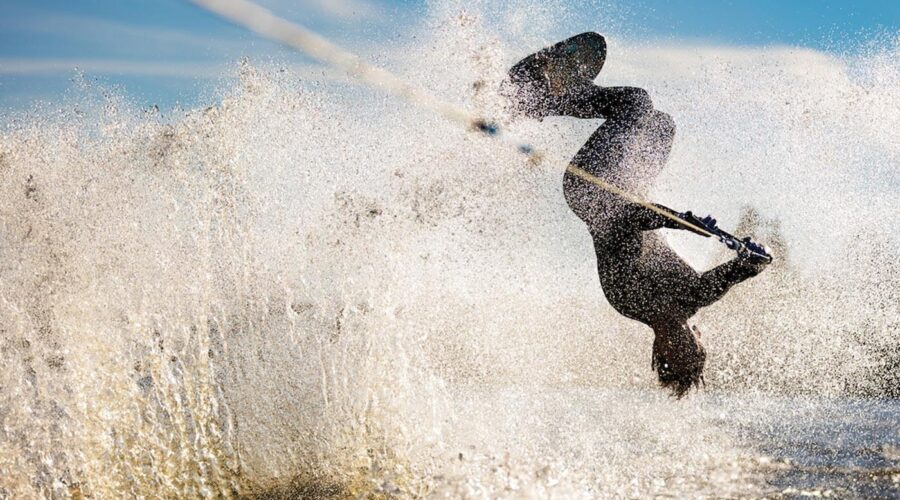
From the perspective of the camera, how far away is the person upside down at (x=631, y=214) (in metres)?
8.06

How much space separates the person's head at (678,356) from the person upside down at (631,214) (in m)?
0.01

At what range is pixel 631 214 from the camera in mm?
7957

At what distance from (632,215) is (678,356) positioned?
5.88 feet

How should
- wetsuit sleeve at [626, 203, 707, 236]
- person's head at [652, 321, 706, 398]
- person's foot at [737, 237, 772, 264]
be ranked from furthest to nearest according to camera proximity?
person's head at [652, 321, 706, 398] < wetsuit sleeve at [626, 203, 707, 236] < person's foot at [737, 237, 772, 264]

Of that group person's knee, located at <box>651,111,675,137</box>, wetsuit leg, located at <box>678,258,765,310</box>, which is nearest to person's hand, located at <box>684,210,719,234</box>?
wetsuit leg, located at <box>678,258,765,310</box>

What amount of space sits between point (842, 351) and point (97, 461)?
2491 inches

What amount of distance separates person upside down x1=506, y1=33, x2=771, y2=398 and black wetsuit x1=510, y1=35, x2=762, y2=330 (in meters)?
0.01

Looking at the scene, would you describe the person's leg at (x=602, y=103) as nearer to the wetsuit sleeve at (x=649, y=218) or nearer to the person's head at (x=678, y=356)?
the wetsuit sleeve at (x=649, y=218)

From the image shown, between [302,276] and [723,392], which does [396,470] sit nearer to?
[302,276]

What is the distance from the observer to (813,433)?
17.6 metres

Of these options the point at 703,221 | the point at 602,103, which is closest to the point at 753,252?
the point at 703,221

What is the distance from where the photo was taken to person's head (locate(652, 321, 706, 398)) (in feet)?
27.4

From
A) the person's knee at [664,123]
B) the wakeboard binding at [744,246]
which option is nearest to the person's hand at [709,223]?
the wakeboard binding at [744,246]

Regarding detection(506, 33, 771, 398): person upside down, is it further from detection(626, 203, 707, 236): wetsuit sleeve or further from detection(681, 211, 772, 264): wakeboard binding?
detection(681, 211, 772, 264): wakeboard binding
